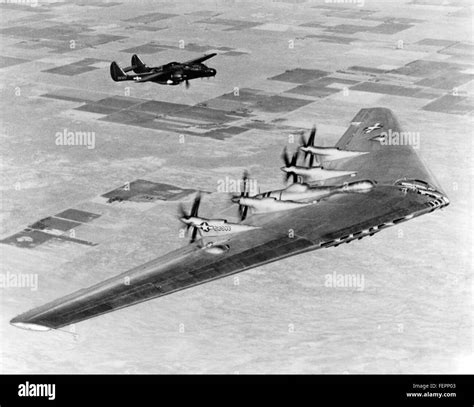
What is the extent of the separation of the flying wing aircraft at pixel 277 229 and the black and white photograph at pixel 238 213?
137mm

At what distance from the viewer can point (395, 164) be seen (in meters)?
65.3

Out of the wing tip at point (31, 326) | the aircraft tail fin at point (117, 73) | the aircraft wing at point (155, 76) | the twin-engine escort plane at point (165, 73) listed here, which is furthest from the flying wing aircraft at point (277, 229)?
the aircraft tail fin at point (117, 73)

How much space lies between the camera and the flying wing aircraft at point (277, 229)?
47.5 metres

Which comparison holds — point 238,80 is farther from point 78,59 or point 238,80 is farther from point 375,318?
point 375,318

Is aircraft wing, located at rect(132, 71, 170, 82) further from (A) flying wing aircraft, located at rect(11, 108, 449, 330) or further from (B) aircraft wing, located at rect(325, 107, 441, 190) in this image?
(A) flying wing aircraft, located at rect(11, 108, 449, 330)

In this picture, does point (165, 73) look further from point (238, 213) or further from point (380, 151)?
point (238, 213)

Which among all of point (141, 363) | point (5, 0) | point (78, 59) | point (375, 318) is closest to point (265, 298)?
point (375, 318)

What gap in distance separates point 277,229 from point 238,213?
4.18 metres

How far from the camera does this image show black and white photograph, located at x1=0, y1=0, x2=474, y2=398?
170 ft

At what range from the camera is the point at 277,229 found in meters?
54.9

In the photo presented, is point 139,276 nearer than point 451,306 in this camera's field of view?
Yes

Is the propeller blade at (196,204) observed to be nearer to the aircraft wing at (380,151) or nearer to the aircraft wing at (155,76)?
the aircraft wing at (380,151)

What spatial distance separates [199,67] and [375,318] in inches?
1973

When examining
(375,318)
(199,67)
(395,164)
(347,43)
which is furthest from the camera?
(347,43)
